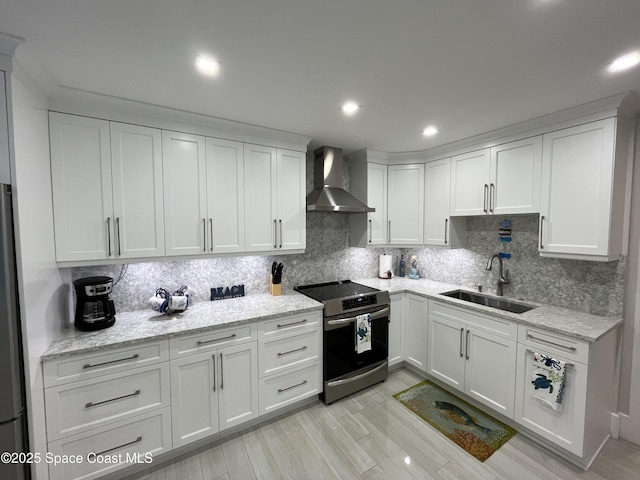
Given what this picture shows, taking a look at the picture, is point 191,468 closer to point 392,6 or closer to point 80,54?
point 80,54

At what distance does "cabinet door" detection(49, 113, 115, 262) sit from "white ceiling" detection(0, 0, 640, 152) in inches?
9.7

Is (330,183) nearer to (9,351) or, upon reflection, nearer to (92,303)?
(92,303)

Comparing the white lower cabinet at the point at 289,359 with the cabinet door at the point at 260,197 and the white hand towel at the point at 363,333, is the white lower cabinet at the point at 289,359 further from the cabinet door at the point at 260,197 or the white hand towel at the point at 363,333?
the cabinet door at the point at 260,197

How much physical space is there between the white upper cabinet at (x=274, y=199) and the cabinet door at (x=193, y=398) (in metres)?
1.01

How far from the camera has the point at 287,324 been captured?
229cm

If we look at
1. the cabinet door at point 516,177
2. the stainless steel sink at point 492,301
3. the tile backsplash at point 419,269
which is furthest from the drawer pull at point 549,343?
the cabinet door at point 516,177

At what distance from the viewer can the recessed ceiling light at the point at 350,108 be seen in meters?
1.92

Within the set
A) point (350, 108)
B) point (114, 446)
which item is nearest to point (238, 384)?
point (114, 446)

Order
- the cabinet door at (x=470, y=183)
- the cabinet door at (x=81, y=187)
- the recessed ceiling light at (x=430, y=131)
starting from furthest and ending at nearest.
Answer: the cabinet door at (x=470, y=183)
the recessed ceiling light at (x=430, y=131)
the cabinet door at (x=81, y=187)

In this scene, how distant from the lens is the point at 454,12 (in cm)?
107

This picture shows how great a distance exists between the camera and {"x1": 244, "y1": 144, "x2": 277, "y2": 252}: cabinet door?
2.44 m

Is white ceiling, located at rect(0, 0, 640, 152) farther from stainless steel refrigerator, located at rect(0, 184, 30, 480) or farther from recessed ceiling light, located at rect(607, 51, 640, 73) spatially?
stainless steel refrigerator, located at rect(0, 184, 30, 480)

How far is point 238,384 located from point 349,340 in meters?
1.04

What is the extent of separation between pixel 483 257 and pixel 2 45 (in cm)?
385
